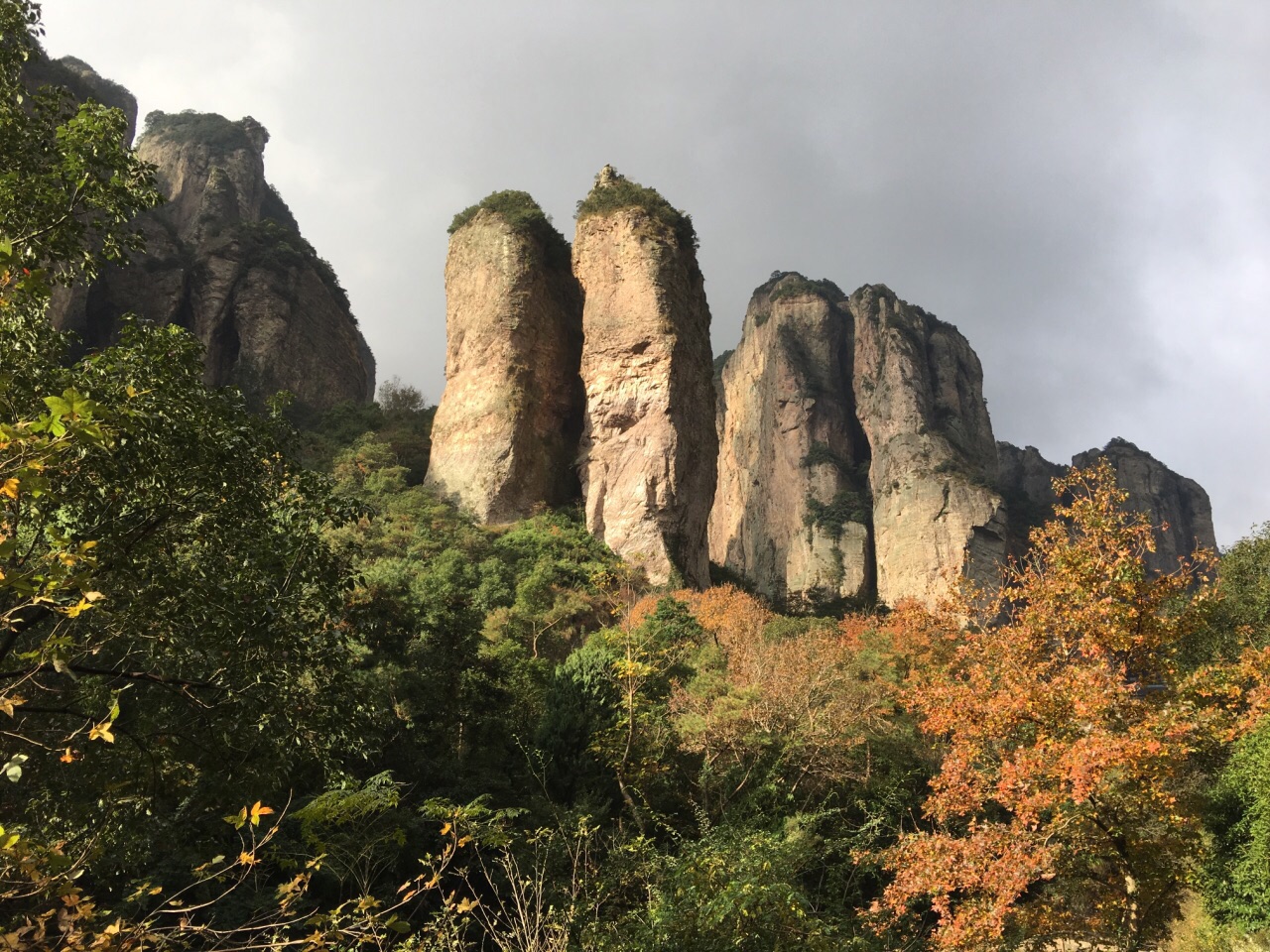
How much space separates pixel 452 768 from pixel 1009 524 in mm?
45374

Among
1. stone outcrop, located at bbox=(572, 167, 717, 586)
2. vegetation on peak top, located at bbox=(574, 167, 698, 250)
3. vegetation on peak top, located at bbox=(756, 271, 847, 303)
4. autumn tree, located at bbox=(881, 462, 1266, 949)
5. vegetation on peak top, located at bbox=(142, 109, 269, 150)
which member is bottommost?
autumn tree, located at bbox=(881, 462, 1266, 949)

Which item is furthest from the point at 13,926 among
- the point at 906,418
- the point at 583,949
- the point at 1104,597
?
the point at 906,418

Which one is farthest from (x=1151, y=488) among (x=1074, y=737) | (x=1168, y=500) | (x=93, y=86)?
(x=93, y=86)

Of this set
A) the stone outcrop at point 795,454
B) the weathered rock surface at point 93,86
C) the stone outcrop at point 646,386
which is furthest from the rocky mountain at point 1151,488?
the weathered rock surface at point 93,86

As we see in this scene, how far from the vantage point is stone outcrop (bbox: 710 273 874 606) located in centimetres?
5631

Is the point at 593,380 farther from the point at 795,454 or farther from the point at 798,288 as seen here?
the point at 798,288

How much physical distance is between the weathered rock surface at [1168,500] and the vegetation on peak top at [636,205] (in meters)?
46.5

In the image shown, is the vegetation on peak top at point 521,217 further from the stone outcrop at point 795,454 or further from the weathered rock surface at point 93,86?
the stone outcrop at point 795,454

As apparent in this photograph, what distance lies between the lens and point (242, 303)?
38719 millimetres

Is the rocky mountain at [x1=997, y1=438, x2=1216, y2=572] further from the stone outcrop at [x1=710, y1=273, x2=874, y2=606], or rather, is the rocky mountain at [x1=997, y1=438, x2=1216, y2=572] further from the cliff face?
the cliff face

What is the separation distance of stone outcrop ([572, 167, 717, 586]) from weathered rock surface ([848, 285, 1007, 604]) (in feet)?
65.1

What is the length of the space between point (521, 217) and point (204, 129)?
32.4m

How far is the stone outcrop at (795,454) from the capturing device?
56.3 m

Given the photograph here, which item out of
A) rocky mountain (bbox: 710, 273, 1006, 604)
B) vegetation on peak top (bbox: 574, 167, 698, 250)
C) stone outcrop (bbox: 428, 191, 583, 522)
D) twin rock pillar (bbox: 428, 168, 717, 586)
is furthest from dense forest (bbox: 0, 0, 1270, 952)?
rocky mountain (bbox: 710, 273, 1006, 604)
